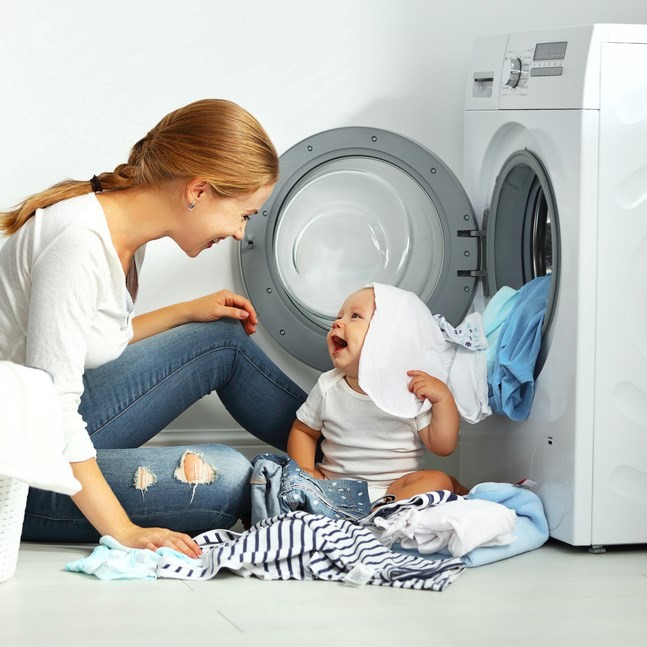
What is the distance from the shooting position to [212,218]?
173 centimetres

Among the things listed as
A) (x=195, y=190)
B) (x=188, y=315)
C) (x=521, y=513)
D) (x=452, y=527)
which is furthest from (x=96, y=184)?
(x=521, y=513)

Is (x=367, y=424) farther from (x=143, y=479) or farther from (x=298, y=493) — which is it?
(x=143, y=479)

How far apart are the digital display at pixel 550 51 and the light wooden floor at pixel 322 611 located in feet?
3.01

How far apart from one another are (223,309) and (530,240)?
689 mm

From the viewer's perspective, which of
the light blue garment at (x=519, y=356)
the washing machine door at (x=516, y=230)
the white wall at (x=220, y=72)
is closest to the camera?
the light blue garment at (x=519, y=356)

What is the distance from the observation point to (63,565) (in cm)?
170

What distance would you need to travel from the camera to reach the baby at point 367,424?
202cm

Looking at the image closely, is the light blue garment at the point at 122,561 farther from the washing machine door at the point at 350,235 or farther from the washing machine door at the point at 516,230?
the washing machine door at the point at 516,230

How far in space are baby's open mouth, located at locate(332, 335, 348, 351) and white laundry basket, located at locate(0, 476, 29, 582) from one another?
2.48 feet

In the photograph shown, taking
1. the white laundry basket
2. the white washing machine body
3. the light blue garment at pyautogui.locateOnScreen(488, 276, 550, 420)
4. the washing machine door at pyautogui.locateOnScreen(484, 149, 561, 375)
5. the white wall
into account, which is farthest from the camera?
the white wall

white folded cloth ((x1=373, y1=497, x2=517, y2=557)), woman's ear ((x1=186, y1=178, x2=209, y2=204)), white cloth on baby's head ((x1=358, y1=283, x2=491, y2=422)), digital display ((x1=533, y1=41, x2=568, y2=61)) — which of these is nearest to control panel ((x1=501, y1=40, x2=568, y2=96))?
digital display ((x1=533, y1=41, x2=568, y2=61))

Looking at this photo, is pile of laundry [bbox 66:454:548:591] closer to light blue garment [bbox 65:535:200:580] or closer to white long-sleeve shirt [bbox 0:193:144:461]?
light blue garment [bbox 65:535:200:580]

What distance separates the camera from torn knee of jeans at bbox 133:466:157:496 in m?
1.81

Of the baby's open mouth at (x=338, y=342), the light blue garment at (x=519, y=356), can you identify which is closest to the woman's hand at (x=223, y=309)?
the baby's open mouth at (x=338, y=342)
